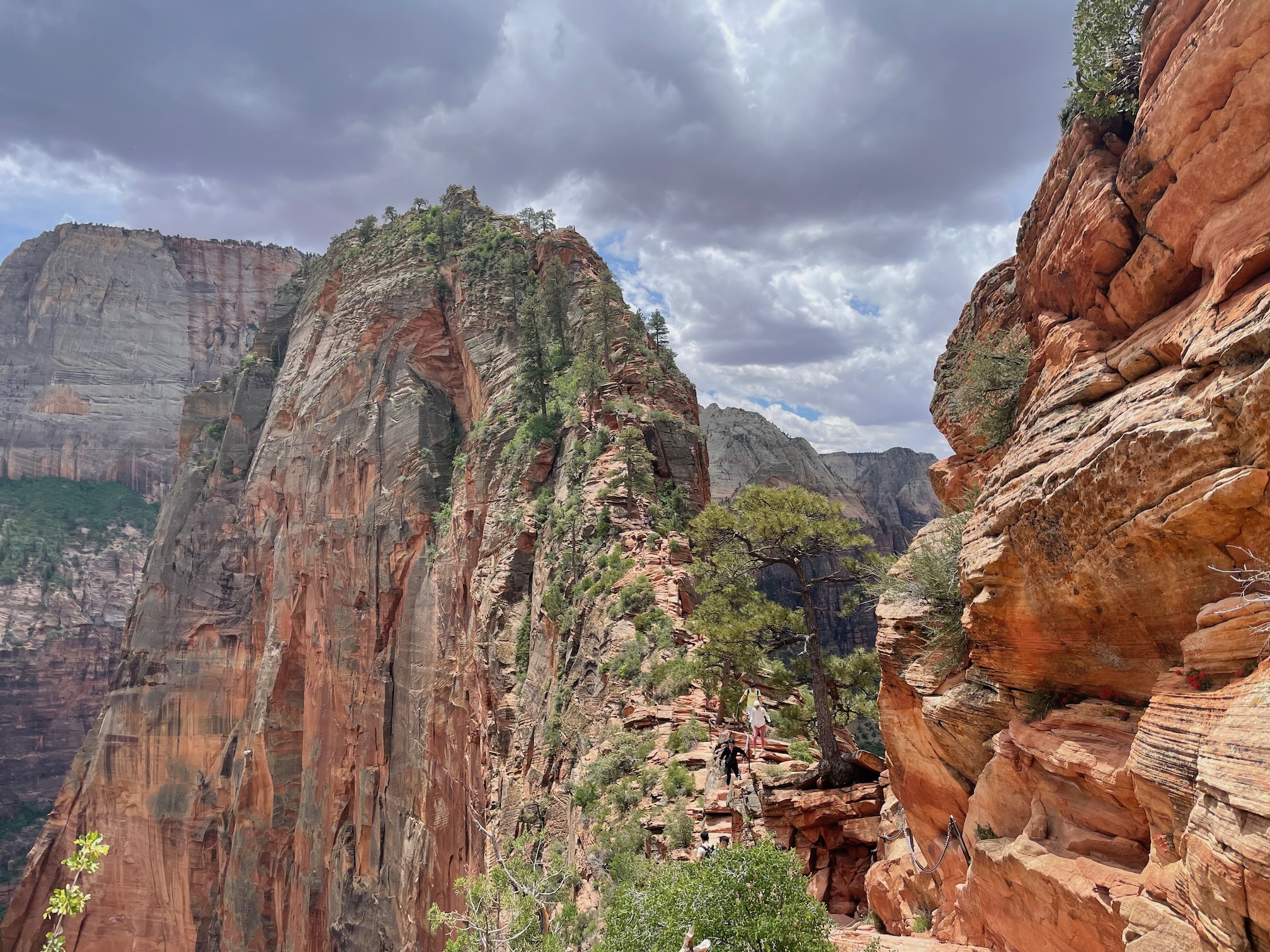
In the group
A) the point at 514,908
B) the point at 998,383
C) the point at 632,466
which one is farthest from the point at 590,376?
the point at 514,908

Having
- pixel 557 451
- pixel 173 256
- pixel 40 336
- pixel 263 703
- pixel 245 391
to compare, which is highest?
pixel 173 256

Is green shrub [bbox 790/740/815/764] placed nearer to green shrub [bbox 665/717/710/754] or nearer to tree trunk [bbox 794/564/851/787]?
tree trunk [bbox 794/564/851/787]

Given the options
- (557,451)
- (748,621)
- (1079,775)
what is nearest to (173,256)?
(557,451)

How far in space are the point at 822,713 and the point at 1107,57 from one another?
12160mm

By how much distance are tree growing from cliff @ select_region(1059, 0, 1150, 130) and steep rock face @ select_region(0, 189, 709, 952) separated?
55.5 feet

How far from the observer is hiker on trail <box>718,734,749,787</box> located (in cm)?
1420

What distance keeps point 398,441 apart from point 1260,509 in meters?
40.0

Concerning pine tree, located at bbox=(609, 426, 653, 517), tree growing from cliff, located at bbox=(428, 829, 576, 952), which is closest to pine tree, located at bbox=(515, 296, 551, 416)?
pine tree, located at bbox=(609, 426, 653, 517)

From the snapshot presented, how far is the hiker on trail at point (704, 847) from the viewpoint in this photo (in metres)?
11.2

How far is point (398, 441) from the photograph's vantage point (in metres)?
40.4

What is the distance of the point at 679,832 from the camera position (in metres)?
13.3

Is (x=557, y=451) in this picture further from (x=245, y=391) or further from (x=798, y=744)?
(x=245, y=391)

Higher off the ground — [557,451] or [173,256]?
[173,256]

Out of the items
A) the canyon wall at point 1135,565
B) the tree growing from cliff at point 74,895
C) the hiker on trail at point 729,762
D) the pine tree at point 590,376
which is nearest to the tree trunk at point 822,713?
the hiker on trail at point 729,762
